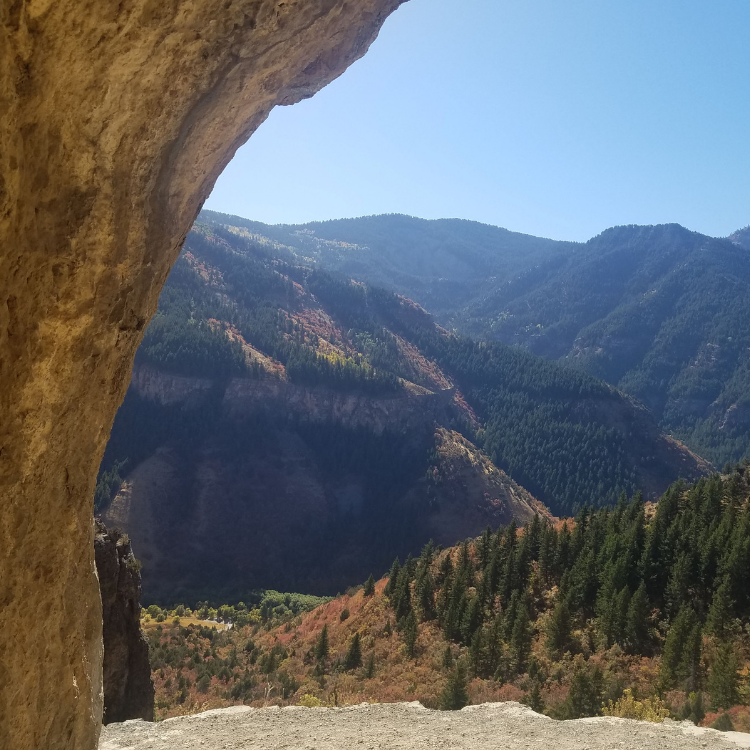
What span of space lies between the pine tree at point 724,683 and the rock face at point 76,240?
1928cm

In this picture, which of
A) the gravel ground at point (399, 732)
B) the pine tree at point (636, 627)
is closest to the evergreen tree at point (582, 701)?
the gravel ground at point (399, 732)

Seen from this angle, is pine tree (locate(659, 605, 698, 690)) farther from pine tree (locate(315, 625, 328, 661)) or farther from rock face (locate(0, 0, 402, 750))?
rock face (locate(0, 0, 402, 750))

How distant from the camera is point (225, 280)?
459 ft

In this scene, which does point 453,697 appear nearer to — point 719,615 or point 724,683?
point 724,683

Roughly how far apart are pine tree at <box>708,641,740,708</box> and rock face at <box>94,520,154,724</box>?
1853cm

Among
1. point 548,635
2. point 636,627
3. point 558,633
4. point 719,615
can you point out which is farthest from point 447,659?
point 719,615

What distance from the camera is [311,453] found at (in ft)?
314

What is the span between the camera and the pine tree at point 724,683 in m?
17.8

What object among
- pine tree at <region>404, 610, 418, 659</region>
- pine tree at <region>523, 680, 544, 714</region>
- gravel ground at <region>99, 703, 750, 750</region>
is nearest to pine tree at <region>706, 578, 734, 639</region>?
pine tree at <region>523, 680, 544, 714</region>

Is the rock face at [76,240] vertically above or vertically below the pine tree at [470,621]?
above

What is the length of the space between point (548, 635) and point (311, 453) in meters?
70.0

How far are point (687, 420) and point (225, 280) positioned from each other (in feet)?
486

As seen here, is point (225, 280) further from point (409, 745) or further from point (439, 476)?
point (409, 745)

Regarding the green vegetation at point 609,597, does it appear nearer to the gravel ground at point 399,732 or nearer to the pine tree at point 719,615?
the pine tree at point 719,615
